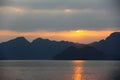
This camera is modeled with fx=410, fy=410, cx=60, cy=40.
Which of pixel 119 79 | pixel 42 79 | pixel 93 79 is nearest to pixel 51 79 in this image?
pixel 42 79

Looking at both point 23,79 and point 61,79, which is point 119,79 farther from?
point 23,79

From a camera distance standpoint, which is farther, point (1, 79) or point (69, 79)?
point (69, 79)

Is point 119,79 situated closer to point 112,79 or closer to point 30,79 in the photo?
point 112,79

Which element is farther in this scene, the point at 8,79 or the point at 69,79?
the point at 69,79

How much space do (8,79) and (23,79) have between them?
312cm

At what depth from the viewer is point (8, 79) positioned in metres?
83.7

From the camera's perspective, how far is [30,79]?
285 ft

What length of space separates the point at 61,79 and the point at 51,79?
2.42 meters

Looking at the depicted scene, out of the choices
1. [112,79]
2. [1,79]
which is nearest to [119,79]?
[112,79]

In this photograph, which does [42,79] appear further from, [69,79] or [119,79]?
[119,79]

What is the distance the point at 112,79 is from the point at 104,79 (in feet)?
9.87

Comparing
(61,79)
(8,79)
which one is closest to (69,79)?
(61,79)

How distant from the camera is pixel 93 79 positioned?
86.6 meters

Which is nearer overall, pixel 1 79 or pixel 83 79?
pixel 1 79
